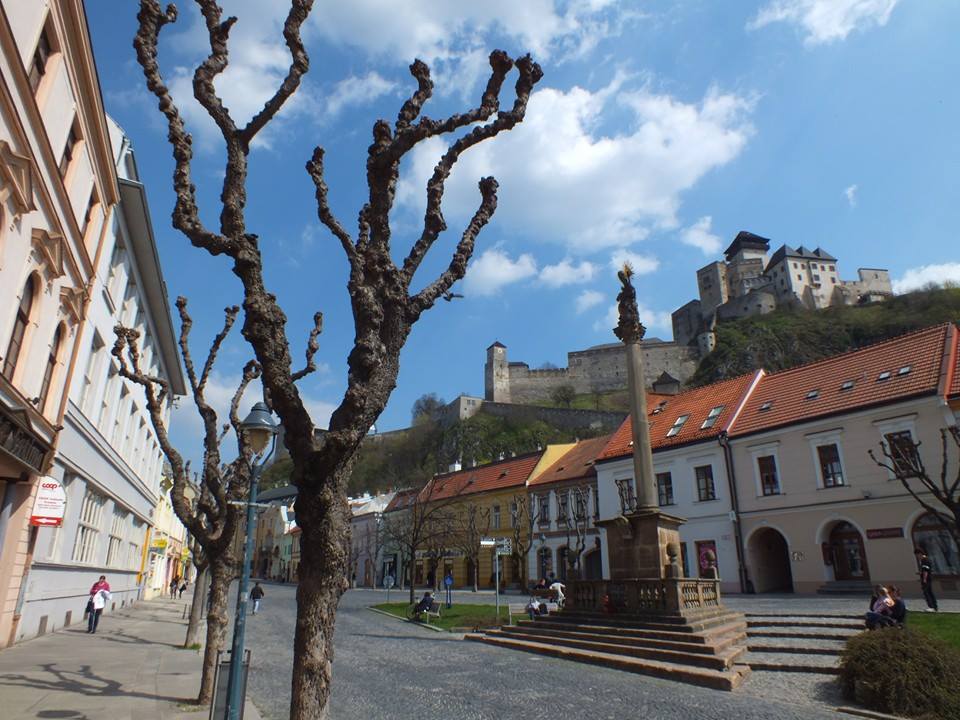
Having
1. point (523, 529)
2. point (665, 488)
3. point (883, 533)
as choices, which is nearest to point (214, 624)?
point (883, 533)

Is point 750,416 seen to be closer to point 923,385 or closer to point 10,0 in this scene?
point 923,385

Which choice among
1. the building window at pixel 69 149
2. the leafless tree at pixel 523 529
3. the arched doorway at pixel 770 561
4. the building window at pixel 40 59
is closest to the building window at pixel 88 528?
the building window at pixel 69 149

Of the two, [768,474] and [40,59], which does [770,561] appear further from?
[40,59]

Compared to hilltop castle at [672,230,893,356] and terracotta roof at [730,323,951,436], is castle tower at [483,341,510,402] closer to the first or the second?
hilltop castle at [672,230,893,356]

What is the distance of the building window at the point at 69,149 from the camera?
13195mm

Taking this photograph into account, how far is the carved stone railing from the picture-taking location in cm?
1328

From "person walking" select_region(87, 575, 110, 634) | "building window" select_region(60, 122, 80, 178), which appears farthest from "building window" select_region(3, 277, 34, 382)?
"person walking" select_region(87, 575, 110, 634)

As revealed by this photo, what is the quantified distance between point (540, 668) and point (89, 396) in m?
14.2

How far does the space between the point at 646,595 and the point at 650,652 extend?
6.72 feet

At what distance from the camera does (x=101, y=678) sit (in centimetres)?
1041

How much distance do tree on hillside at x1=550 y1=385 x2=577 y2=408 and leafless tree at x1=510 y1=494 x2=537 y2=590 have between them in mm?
63952

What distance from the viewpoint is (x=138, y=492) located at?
27.5 m

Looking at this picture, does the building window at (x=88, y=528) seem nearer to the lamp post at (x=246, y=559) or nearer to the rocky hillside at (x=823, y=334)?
the lamp post at (x=246, y=559)

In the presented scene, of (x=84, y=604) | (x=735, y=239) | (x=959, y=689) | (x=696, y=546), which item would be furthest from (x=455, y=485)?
(x=735, y=239)
